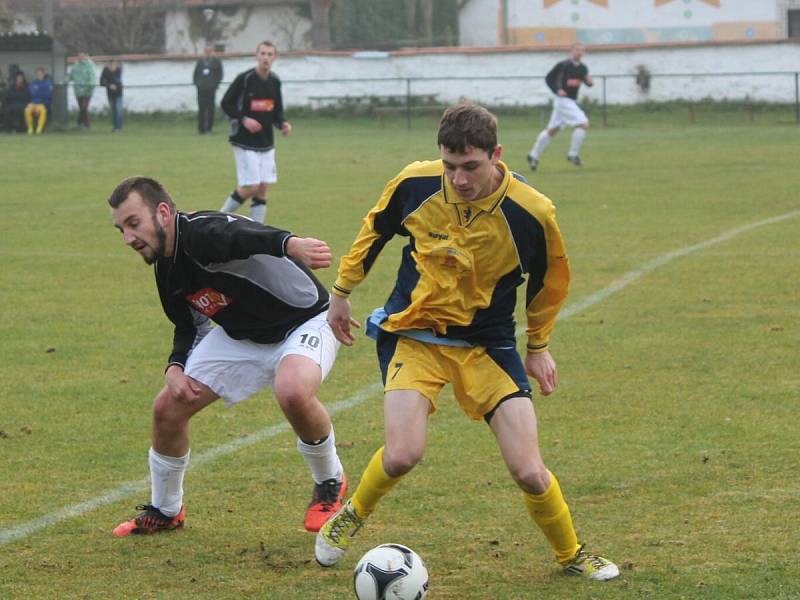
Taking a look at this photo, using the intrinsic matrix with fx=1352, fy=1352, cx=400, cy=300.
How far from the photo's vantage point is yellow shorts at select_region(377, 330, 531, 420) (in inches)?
184

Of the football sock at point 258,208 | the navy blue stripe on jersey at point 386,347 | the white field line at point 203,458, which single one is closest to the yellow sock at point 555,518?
the navy blue stripe on jersey at point 386,347

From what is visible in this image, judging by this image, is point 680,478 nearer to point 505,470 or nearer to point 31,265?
point 505,470

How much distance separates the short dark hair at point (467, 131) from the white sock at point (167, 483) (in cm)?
170

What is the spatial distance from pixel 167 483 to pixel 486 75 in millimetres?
34060

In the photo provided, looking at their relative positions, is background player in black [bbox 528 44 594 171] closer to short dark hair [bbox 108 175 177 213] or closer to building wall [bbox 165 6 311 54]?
short dark hair [bbox 108 175 177 213]

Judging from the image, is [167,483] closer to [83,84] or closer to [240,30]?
[83,84]

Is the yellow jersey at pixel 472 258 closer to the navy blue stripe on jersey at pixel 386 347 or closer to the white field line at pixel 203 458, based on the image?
the navy blue stripe on jersey at pixel 386 347

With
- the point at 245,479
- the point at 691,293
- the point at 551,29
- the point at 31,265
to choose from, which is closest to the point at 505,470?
the point at 245,479

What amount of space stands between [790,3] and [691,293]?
153ft

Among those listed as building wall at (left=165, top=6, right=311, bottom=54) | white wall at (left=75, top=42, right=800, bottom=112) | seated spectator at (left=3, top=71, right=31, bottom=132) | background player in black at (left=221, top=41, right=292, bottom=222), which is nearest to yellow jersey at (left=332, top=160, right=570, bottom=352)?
background player in black at (left=221, top=41, right=292, bottom=222)

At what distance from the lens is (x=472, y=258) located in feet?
15.4

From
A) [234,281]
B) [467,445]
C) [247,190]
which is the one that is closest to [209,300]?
[234,281]

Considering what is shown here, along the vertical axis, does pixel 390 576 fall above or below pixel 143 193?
below

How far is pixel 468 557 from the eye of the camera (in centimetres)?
490
